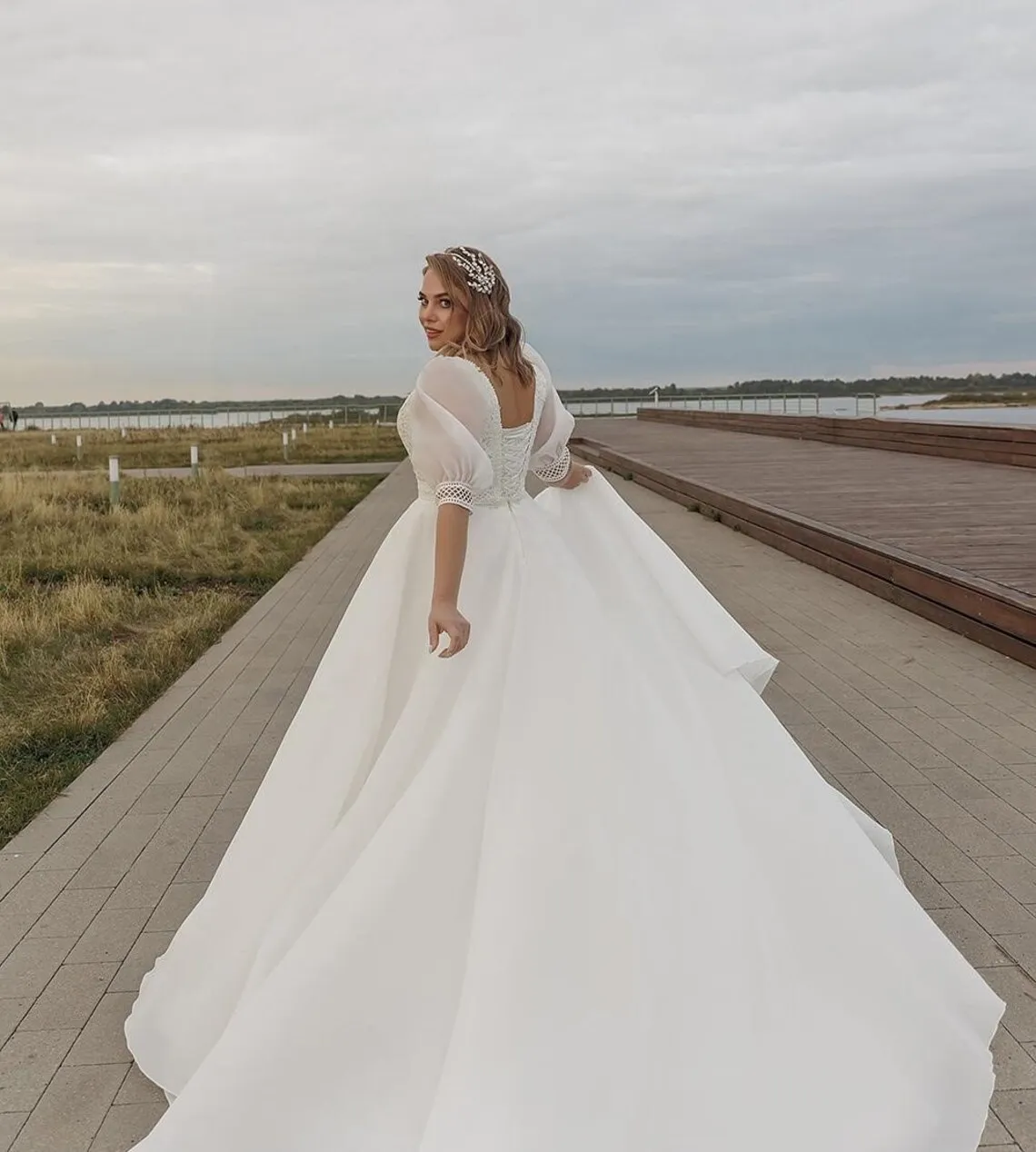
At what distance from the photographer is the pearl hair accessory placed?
2729 mm

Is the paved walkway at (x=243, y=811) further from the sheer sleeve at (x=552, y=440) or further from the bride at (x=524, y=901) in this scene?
the sheer sleeve at (x=552, y=440)

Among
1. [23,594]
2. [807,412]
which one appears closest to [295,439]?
[807,412]

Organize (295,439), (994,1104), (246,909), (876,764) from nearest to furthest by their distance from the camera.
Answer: (994,1104) → (246,909) → (876,764) → (295,439)

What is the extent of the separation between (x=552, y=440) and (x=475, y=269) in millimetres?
633

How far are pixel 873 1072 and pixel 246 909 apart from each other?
157 cm

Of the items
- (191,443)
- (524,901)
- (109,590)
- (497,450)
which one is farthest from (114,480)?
(191,443)

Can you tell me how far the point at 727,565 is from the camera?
1121 cm

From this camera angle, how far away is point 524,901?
243 cm

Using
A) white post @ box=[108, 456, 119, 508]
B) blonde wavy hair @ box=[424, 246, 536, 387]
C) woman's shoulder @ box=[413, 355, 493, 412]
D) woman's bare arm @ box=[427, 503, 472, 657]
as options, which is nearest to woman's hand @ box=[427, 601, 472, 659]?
woman's bare arm @ box=[427, 503, 472, 657]

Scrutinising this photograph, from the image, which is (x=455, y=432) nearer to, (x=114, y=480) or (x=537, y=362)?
(x=537, y=362)

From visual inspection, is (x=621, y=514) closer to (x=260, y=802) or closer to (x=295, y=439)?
(x=260, y=802)

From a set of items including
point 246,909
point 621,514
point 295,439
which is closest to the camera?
point 246,909

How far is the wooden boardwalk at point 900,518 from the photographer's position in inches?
304

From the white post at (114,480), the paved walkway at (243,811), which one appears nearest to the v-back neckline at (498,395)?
the paved walkway at (243,811)
